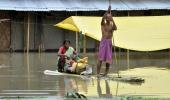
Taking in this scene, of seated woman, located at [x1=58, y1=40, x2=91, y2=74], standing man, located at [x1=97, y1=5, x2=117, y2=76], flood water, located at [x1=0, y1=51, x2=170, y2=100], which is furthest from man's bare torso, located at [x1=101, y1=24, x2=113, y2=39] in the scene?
flood water, located at [x1=0, y1=51, x2=170, y2=100]

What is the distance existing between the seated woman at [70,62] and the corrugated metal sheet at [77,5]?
11.2 meters

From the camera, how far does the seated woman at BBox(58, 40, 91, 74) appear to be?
13531 mm

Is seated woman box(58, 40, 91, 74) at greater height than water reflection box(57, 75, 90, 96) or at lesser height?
greater

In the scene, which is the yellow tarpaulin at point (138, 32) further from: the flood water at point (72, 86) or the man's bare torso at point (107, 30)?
the man's bare torso at point (107, 30)

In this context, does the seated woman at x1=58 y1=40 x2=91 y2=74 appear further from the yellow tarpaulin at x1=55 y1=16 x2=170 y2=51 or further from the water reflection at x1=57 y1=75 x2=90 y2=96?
the yellow tarpaulin at x1=55 y1=16 x2=170 y2=51

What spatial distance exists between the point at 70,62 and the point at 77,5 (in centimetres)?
1272

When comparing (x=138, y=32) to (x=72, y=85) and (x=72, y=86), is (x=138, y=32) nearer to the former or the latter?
(x=72, y=85)

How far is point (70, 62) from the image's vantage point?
13.8 m

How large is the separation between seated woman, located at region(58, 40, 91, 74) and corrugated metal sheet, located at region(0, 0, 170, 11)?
36.8 ft

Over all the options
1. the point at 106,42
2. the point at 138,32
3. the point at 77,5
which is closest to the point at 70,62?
the point at 106,42

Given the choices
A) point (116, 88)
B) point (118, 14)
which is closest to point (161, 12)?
point (118, 14)

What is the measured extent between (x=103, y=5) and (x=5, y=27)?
206 inches

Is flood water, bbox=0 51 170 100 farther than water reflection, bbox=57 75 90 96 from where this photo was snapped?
No

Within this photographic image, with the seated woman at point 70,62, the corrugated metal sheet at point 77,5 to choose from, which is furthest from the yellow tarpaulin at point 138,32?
the corrugated metal sheet at point 77,5
